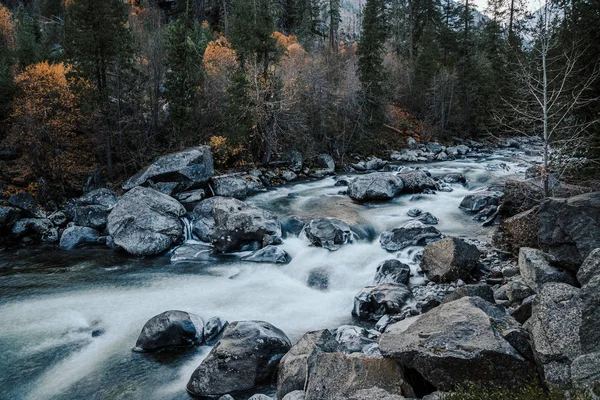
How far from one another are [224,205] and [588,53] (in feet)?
54.0

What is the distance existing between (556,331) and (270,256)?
10352 mm

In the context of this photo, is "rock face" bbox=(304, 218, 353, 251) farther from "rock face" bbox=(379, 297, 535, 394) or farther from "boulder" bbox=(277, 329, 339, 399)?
"rock face" bbox=(379, 297, 535, 394)

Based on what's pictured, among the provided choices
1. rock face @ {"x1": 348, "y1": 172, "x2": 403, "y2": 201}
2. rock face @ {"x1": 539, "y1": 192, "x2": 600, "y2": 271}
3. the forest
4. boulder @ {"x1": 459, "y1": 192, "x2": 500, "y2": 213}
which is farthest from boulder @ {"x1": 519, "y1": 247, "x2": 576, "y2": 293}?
rock face @ {"x1": 348, "y1": 172, "x2": 403, "y2": 201}

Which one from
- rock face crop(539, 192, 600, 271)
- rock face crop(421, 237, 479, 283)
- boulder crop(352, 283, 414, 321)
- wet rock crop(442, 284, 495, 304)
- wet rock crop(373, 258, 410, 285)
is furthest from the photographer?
wet rock crop(373, 258, 410, 285)

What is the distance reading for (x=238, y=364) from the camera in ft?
26.3

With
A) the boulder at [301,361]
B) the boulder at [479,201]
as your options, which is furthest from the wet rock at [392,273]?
the boulder at [479,201]

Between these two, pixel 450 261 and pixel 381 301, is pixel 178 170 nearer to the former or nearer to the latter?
pixel 381 301

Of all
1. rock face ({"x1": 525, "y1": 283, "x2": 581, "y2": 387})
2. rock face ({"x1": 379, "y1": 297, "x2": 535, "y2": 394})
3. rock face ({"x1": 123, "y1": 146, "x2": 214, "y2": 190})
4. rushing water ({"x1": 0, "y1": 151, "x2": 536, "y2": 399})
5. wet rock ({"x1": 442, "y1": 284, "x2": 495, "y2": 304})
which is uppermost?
rock face ({"x1": 123, "y1": 146, "x2": 214, "y2": 190})

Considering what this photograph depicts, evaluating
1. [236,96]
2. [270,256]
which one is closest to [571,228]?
[270,256]

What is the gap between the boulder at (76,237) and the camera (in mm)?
17094

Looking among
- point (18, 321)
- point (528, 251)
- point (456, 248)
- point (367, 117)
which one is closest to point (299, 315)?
point (456, 248)

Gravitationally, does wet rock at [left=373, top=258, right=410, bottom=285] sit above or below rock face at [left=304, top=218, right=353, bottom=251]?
below

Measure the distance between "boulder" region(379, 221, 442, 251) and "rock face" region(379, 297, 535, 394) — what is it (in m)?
7.73

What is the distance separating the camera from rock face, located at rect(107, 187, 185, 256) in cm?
1583
